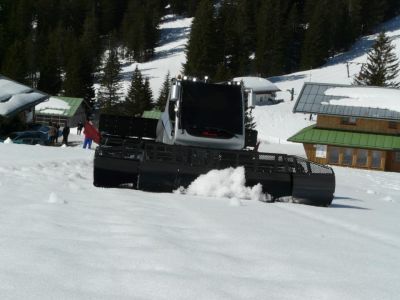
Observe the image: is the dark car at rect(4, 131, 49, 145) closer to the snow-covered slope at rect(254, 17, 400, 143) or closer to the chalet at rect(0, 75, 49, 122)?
the chalet at rect(0, 75, 49, 122)

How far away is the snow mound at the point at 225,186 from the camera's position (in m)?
10.4

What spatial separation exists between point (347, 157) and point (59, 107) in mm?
36154

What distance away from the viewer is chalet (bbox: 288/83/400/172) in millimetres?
44812

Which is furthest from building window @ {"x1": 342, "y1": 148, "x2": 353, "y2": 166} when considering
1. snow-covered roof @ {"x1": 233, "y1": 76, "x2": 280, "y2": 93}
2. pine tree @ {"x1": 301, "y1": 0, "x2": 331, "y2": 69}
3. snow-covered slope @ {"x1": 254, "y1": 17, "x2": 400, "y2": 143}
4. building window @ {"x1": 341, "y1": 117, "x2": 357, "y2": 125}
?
pine tree @ {"x1": 301, "y1": 0, "x2": 331, "y2": 69}

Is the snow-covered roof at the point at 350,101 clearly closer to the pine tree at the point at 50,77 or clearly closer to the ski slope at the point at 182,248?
the ski slope at the point at 182,248

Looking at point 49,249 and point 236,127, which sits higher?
point 236,127

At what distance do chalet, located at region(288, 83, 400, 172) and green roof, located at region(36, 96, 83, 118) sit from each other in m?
29.7

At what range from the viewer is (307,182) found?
10523 mm

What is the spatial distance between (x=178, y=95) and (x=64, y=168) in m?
3.48

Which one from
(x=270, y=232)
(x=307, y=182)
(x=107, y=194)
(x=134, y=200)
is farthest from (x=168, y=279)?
(x=307, y=182)

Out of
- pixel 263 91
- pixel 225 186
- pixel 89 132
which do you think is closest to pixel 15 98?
pixel 89 132

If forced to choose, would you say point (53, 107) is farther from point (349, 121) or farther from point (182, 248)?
point (182, 248)

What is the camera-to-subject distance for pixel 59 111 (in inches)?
2552

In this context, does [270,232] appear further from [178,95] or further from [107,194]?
[178,95]
